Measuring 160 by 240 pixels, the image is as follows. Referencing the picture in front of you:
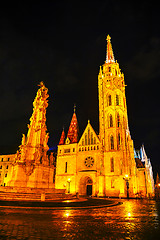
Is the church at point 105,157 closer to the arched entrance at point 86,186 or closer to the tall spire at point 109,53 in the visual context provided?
the arched entrance at point 86,186

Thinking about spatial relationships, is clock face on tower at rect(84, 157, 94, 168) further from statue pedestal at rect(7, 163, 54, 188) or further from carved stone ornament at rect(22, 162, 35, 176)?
carved stone ornament at rect(22, 162, 35, 176)

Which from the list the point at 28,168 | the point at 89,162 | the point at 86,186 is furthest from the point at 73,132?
the point at 28,168

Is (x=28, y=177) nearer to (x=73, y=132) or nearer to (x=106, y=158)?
(x=106, y=158)

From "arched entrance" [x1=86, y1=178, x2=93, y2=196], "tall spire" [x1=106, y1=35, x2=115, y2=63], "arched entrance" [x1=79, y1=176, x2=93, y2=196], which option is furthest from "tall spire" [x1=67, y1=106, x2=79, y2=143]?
"tall spire" [x1=106, y1=35, x2=115, y2=63]

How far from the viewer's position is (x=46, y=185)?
22578mm

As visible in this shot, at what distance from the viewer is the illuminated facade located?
41.1 metres

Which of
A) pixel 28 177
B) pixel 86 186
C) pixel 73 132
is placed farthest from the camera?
pixel 73 132

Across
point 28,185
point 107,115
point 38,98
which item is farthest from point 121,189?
point 38,98

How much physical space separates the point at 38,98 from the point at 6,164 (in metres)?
40.0

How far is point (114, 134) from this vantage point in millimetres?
45344

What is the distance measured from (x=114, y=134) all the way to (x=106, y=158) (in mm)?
6865

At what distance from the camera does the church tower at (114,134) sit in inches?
1628

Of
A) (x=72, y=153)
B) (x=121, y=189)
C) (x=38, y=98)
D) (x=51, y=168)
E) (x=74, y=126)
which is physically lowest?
(x=121, y=189)

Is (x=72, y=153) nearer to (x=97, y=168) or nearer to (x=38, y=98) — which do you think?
(x=97, y=168)
